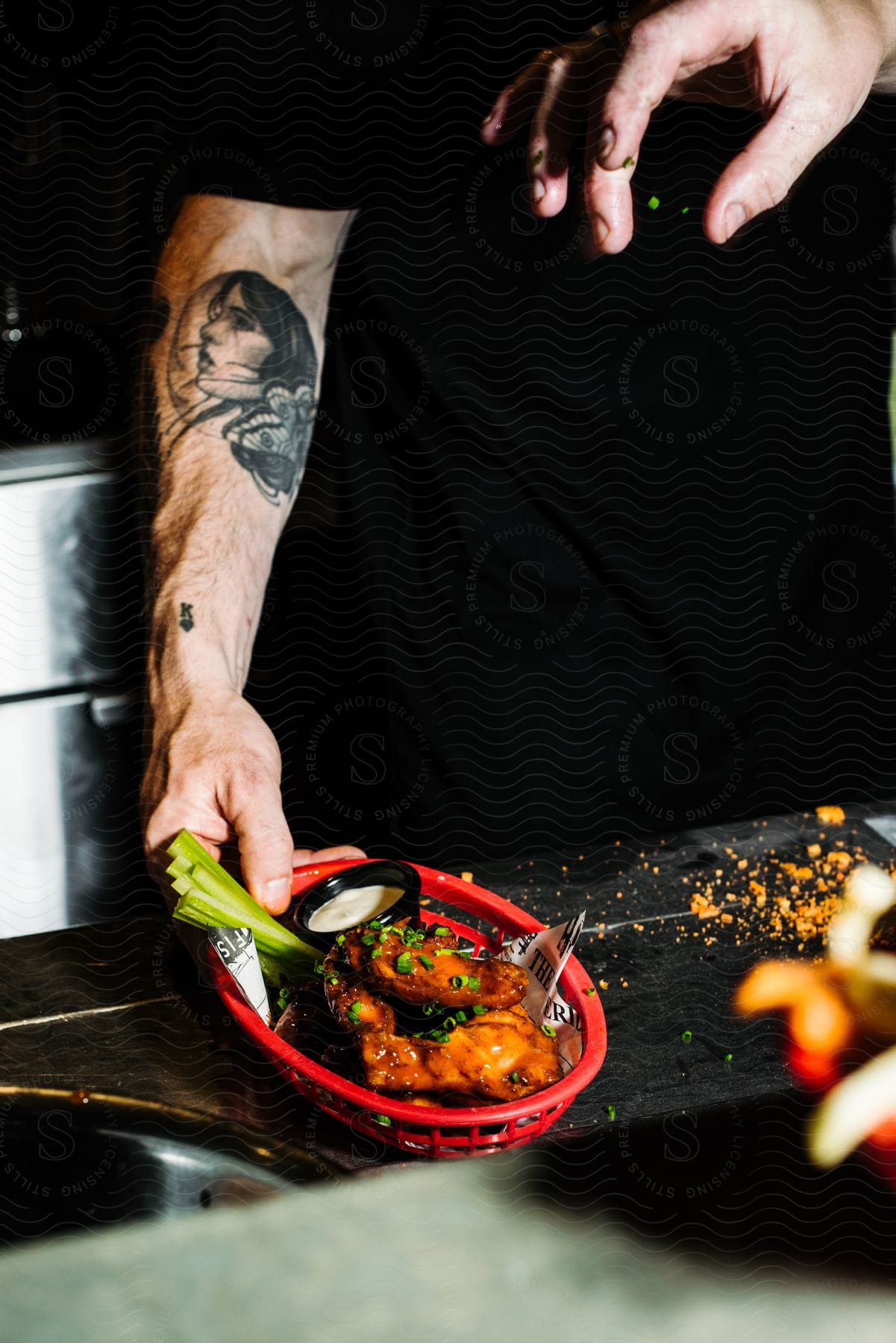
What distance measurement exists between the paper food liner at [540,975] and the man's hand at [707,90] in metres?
0.54

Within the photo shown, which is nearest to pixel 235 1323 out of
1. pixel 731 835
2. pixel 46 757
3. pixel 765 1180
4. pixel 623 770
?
pixel 765 1180

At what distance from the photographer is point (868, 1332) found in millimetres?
715

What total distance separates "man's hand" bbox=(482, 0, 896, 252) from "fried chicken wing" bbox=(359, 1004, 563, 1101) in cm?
58

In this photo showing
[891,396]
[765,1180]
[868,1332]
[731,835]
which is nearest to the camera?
[868,1332]

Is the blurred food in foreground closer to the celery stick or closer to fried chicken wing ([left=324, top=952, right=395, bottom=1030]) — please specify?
→ fried chicken wing ([left=324, top=952, right=395, bottom=1030])

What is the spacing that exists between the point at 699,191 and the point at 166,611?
88cm

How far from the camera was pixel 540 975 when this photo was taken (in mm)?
917

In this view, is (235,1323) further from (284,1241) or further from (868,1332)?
(868,1332)

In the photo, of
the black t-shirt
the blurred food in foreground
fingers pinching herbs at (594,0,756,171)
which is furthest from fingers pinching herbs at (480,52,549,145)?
the blurred food in foreground

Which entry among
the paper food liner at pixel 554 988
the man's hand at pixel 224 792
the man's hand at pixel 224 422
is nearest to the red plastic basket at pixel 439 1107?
the paper food liner at pixel 554 988

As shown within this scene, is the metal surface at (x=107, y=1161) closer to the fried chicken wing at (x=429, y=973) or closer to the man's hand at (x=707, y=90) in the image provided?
the fried chicken wing at (x=429, y=973)

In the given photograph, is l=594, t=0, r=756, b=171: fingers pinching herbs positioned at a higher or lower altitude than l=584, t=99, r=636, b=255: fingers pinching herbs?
higher

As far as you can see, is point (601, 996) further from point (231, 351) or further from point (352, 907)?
point (231, 351)

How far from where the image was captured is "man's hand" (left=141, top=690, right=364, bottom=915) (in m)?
1.03
